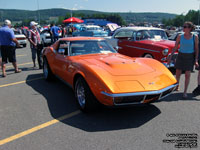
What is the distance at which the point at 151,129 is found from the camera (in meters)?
3.22

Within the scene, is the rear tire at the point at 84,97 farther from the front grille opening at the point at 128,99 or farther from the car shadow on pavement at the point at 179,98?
the car shadow on pavement at the point at 179,98

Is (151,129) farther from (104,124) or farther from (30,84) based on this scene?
(30,84)

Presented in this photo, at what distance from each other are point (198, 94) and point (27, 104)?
398cm

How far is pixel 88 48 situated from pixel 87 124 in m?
2.17

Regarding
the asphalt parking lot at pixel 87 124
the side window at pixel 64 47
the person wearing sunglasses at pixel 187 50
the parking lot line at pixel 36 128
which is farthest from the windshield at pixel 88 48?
the person wearing sunglasses at pixel 187 50

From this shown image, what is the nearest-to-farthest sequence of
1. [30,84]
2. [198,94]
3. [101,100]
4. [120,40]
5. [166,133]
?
1. [166,133]
2. [101,100]
3. [198,94]
4. [30,84]
5. [120,40]

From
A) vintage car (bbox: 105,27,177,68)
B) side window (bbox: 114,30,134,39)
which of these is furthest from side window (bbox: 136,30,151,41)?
side window (bbox: 114,30,134,39)

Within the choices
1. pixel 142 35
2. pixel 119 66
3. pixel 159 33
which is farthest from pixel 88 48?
pixel 159 33

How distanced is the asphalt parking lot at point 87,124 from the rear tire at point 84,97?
0.17 meters

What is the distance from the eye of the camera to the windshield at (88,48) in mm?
4895

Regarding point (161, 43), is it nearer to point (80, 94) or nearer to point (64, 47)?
point (64, 47)

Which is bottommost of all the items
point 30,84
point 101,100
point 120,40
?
point 30,84

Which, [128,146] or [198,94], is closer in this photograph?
[128,146]

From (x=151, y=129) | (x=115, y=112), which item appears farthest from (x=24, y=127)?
(x=151, y=129)
